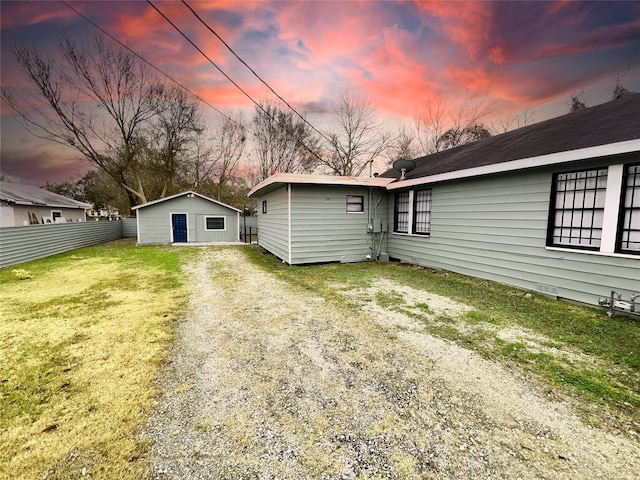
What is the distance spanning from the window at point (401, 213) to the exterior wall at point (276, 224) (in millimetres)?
3801

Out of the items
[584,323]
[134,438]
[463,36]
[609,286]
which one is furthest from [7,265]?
[463,36]

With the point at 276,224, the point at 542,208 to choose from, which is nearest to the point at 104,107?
the point at 276,224

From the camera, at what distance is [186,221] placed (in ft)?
54.1

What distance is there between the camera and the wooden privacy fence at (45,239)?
28.6 feet

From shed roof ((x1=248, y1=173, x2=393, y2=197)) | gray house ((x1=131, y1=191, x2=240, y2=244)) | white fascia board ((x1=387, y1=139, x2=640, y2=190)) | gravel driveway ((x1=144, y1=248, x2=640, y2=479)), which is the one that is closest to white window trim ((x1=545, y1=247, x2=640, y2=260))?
white fascia board ((x1=387, y1=139, x2=640, y2=190))

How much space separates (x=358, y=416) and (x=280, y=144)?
24.4m

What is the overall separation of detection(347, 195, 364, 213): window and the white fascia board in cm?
230

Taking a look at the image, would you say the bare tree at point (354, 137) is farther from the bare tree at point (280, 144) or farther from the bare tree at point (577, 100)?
the bare tree at point (577, 100)

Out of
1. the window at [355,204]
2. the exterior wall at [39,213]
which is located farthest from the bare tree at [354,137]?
the exterior wall at [39,213]

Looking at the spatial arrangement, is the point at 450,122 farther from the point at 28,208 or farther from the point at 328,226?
the point at 28,208

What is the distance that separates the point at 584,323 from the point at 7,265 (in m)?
14.7

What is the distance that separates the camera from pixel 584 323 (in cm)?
404

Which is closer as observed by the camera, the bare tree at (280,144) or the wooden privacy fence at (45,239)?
the wooden privacy fence at (45,239)

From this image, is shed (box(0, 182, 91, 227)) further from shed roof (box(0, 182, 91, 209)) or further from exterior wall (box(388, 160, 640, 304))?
exterior wall (box(388, 160, 640, 304))
